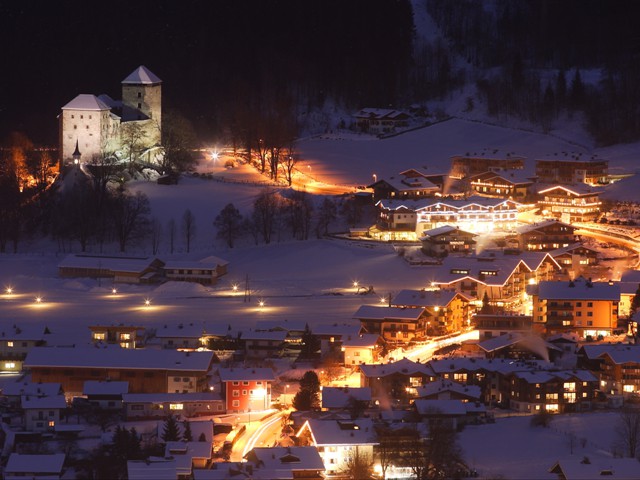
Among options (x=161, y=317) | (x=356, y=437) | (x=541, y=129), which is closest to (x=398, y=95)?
(x=541, y=129)

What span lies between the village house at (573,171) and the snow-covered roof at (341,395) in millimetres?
25333

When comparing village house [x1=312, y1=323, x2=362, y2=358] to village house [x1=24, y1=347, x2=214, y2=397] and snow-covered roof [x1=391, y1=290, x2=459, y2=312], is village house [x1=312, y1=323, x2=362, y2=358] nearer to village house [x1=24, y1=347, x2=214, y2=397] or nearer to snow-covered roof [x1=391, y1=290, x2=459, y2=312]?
snow-covered roof [x1=391, y1=290, x2=459, y2=312]

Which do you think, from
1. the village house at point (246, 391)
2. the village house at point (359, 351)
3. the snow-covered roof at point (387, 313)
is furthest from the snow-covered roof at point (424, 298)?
→ the village house at point (246, 391)

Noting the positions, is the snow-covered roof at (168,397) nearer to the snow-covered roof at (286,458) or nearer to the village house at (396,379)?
the village house at (396,379)

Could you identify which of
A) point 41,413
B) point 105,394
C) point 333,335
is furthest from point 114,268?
point 41,413

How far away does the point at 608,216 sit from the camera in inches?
2283

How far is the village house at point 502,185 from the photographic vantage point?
60.7m

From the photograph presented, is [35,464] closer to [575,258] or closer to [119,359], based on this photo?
[119,359]

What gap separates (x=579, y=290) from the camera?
45500 mm

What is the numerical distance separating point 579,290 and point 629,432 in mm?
10483

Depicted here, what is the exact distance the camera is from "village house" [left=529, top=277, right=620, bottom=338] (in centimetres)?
4509

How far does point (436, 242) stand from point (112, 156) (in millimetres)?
11471

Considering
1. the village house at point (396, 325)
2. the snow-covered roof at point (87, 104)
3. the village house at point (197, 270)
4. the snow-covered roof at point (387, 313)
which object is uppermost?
the snow-covered roof at point (87, 104)

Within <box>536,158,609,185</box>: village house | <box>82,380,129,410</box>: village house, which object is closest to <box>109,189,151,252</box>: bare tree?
<box>536,158,609,185</box>: village house
